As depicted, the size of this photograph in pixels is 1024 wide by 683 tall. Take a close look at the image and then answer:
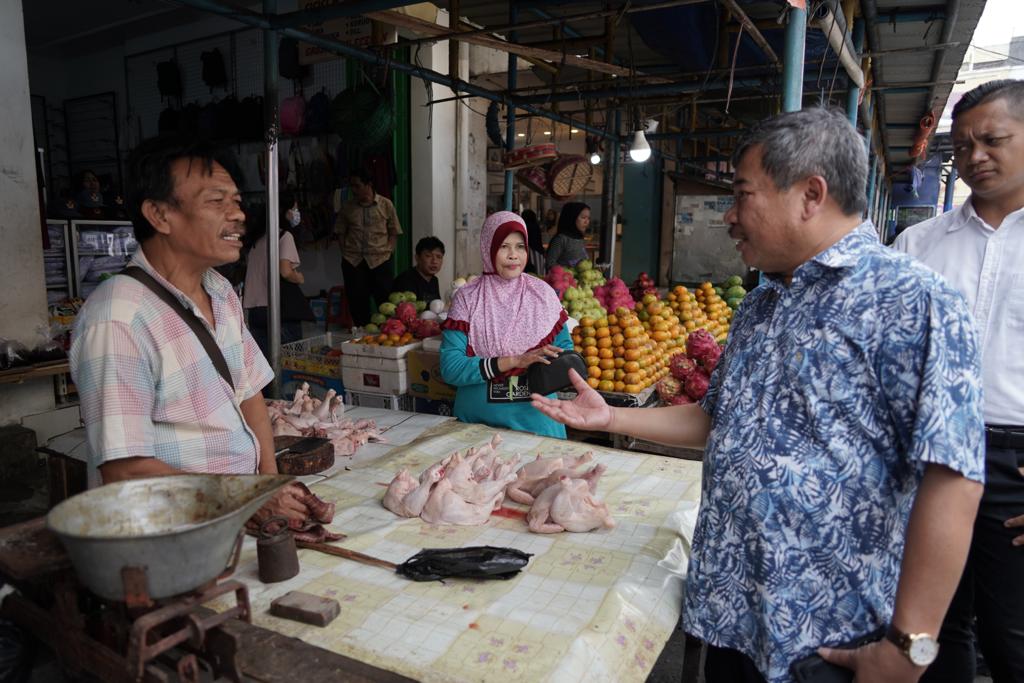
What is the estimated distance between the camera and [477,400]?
11.7 ft

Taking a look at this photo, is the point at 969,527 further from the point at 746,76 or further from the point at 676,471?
the point at 746,76

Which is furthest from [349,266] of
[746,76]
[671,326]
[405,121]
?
[746,76]

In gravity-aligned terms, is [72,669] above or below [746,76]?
below

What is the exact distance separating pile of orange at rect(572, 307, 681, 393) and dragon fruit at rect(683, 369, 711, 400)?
0.34 m

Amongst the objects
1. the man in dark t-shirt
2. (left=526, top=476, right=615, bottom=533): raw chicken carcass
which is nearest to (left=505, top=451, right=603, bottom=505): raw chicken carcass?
(left=526, top=476, right=615, bottom=533): raw chicken carcass

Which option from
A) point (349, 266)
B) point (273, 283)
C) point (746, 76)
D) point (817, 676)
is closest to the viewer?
point (817, 676)

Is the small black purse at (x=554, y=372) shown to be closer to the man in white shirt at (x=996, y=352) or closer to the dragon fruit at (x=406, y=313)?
the man in white shirt at (x=996, y=352)

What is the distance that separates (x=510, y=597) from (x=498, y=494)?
642 mm

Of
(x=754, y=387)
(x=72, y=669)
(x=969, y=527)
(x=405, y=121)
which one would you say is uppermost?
(x=405, y=121)

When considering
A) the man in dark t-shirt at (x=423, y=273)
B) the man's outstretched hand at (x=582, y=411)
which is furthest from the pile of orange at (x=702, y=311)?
the man's outstretched hand at (x=582, y=411)

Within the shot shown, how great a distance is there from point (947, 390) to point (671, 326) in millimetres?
4585

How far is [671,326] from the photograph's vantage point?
5.83 meters

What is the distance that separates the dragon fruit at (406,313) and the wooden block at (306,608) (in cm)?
365

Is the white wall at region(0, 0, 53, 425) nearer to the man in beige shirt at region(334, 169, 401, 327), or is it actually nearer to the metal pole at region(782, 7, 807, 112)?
the man in beige shirt at region(334, 169, 401, 327)
